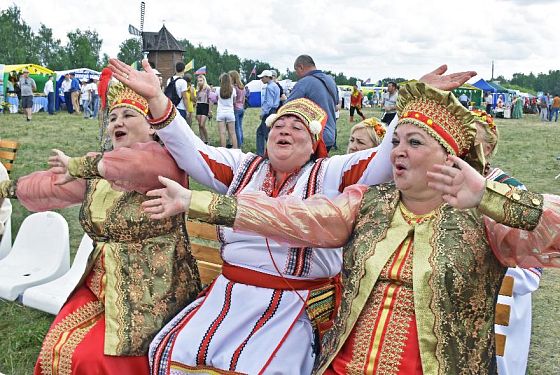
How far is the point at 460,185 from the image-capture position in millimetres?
1780

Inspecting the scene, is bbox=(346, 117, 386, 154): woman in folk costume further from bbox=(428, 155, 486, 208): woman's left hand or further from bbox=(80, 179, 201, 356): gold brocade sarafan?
bbox=(428, 155, 486, 208): woman's left hand

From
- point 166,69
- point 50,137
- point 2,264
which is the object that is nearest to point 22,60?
point 166,69

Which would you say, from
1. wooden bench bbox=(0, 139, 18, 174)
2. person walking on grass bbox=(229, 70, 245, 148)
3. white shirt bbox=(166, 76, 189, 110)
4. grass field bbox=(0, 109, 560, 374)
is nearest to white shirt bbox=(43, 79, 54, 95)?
grass field bbox=(0, 109, 560, 374)

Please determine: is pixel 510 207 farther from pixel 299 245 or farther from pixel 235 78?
pixel 235 78

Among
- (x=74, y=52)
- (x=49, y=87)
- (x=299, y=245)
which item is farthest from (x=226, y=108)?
(x=74, y=52)

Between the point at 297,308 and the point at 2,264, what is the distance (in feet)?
10.5

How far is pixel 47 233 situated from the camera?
4.70m

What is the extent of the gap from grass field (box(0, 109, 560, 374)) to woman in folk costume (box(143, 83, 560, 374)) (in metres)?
2.07

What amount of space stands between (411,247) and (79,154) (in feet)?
37.2

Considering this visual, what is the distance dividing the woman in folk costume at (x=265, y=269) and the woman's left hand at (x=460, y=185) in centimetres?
64

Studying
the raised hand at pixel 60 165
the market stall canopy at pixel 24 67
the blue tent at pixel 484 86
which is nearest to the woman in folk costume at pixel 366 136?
the raised hand at pixel 60 165

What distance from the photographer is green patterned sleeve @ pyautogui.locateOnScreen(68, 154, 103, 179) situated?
8.15 ft

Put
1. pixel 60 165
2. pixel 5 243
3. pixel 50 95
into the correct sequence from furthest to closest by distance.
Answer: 1. pixel 50 95
2. pixel 5 243
3. pixel 60 165

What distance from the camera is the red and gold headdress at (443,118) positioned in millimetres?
2121
